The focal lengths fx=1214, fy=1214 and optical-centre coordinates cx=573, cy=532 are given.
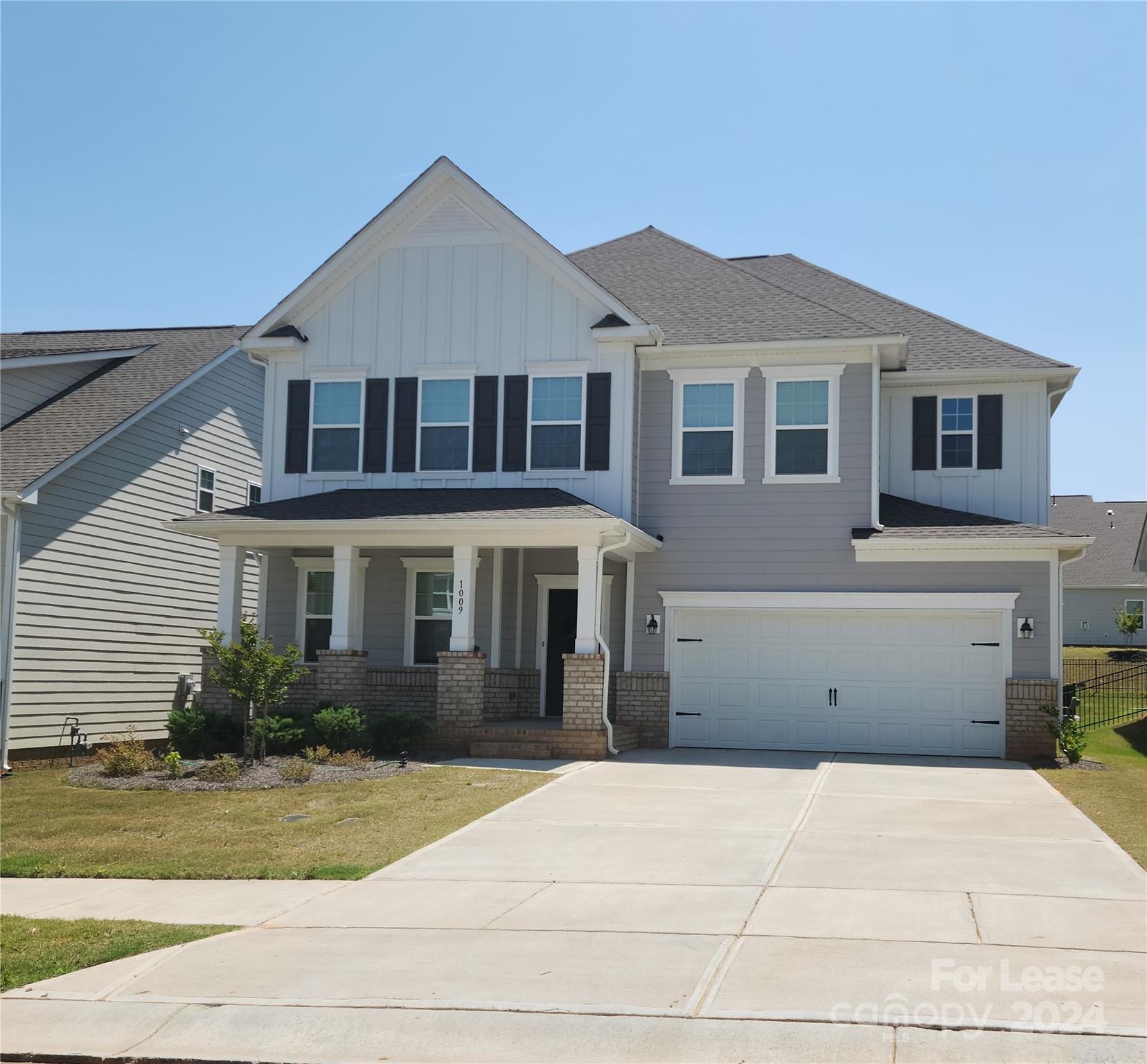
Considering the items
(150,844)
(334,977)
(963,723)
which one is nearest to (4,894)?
(150,844)

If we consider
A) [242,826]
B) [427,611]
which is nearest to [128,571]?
[427,611]

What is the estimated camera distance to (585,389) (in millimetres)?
19594

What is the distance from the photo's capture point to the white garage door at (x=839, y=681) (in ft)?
60.3

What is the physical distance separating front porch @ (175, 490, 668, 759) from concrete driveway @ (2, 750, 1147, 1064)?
232 inches

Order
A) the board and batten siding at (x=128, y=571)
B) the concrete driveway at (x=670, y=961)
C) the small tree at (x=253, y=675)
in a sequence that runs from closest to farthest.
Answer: the concrete driveway at (x=670, y=961), the small tree at (x=253, y=675), the board and batten siding at (x=128, y=571)

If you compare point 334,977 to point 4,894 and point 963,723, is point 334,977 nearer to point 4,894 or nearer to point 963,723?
point 4,894

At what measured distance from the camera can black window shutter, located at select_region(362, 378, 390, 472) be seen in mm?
20453

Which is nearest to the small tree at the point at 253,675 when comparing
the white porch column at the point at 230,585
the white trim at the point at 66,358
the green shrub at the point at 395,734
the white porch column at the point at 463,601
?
the green shrub at the point at 395,734

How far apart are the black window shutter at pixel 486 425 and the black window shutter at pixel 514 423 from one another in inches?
6.0

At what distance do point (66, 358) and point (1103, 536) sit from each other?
38.2 meters

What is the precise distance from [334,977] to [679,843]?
463 centimetres

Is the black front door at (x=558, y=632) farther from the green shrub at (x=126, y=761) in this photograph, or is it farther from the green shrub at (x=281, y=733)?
the green shrub at (x=126, y=761)

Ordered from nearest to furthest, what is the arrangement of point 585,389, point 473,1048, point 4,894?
point 473,1048 → point 4,894 → point 585,389

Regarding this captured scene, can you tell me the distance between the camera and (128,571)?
21109 mm
